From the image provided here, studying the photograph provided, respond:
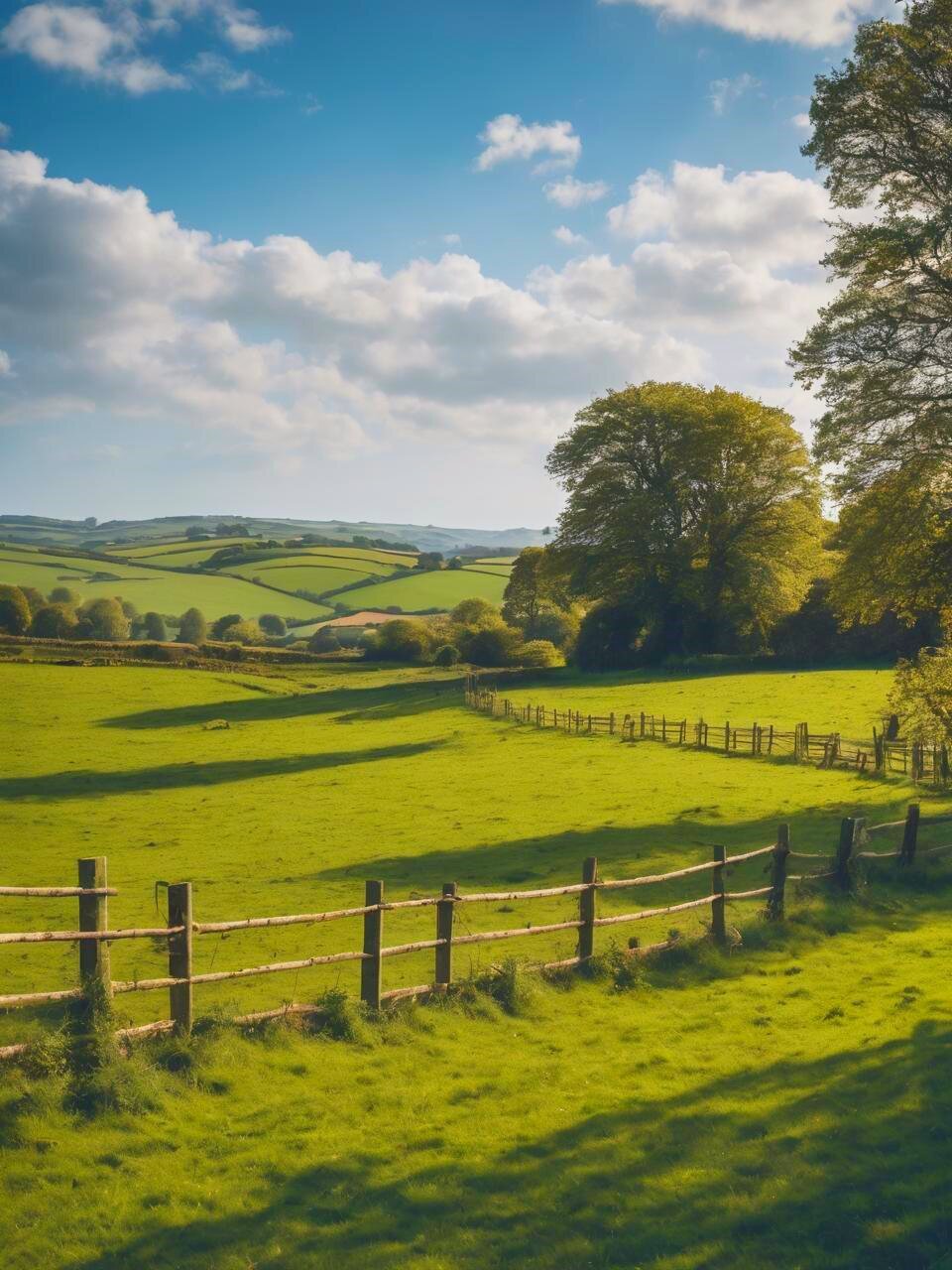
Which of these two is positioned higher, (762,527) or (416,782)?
(762,527)

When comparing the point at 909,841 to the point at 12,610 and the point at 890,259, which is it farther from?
the point at 12,610

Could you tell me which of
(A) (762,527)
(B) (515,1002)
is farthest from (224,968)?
(A) (762,527)

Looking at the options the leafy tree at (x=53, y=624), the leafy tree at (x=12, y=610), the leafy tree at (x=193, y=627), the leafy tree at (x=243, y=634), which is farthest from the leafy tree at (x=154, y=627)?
the leafy tree at (x=12, y=610)

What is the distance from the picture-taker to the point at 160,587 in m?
149

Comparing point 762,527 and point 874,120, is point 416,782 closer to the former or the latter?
point 874,120

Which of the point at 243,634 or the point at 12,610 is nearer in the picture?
the point at 12,610

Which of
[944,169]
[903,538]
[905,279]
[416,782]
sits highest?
[944,169]

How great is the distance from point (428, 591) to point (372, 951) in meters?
140

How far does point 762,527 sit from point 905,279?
39057 millimetres

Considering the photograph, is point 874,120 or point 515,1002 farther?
point 874,120

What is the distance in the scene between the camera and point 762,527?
63.2 m

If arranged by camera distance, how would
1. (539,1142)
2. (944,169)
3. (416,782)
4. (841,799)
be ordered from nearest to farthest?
(539,1142) → (944,169) → (841,799) → (416,782)

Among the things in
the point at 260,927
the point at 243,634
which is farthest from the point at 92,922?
the point at 243,634

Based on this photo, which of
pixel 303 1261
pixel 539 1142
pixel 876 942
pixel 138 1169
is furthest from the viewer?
pixel 876 942
